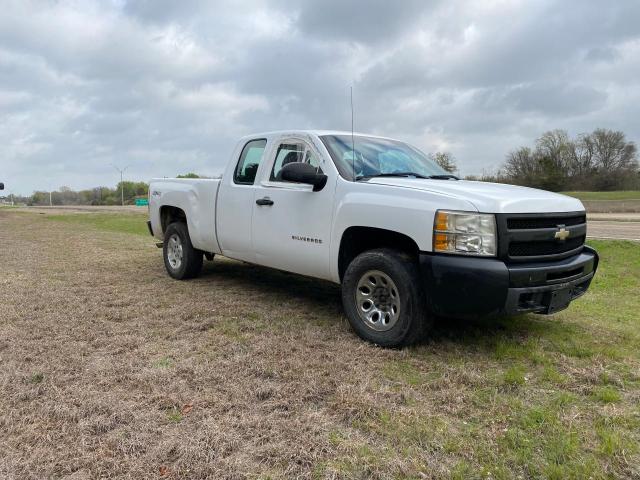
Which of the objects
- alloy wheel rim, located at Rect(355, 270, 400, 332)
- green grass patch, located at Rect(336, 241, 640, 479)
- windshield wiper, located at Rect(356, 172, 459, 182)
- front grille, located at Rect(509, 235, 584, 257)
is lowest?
green grass patch, located at Rect(336, 241, 640, 479)

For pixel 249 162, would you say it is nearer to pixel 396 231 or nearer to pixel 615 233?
pixel 396 231

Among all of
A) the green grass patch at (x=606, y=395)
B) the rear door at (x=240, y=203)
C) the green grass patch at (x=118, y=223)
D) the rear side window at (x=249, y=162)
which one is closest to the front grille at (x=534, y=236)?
the green grass patch at (x=606, y=395)

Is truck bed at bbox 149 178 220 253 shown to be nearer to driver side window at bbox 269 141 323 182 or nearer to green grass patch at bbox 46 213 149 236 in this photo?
driver side window at bbox 269 141 323 182

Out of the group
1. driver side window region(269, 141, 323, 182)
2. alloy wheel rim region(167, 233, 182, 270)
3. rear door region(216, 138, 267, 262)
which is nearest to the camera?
driver side window region(269, 141, 323, 182)

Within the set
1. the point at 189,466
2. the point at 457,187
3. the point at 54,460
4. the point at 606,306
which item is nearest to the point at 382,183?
the point at 457,187

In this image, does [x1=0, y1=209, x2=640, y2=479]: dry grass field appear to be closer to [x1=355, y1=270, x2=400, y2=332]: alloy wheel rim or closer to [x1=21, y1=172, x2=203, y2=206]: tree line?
[x1=355, y1=270, x2=400, y2=332]: alloy wheel rim

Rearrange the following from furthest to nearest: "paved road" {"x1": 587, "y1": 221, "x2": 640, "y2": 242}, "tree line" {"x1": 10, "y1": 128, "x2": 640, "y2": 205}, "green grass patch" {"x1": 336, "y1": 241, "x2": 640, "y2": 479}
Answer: "tree line" {"x1": 10, "y1": 128, "x2": 640, "y2": 205} < "paved road" {"x1": 587, "y1": 221, "x2": 640, "y2": 242} < "green grass patch" {"x1": 336, "y1": 241, "x2": 640, "y2": 479}

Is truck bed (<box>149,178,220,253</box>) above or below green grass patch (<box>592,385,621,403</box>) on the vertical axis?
above

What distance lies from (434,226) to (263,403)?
1.76 metres

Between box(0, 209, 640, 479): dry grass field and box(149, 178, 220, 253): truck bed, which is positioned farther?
box(149, 178, 220, 253): truck bed

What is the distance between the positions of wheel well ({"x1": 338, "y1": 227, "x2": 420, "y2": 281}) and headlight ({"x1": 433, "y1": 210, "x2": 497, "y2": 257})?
38 cm

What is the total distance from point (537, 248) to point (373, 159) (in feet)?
5.94

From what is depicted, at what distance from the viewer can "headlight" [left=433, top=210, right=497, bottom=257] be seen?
3.73 m

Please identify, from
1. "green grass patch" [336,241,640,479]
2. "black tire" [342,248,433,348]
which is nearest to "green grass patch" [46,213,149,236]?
"black tire" [342,248,433,348]
